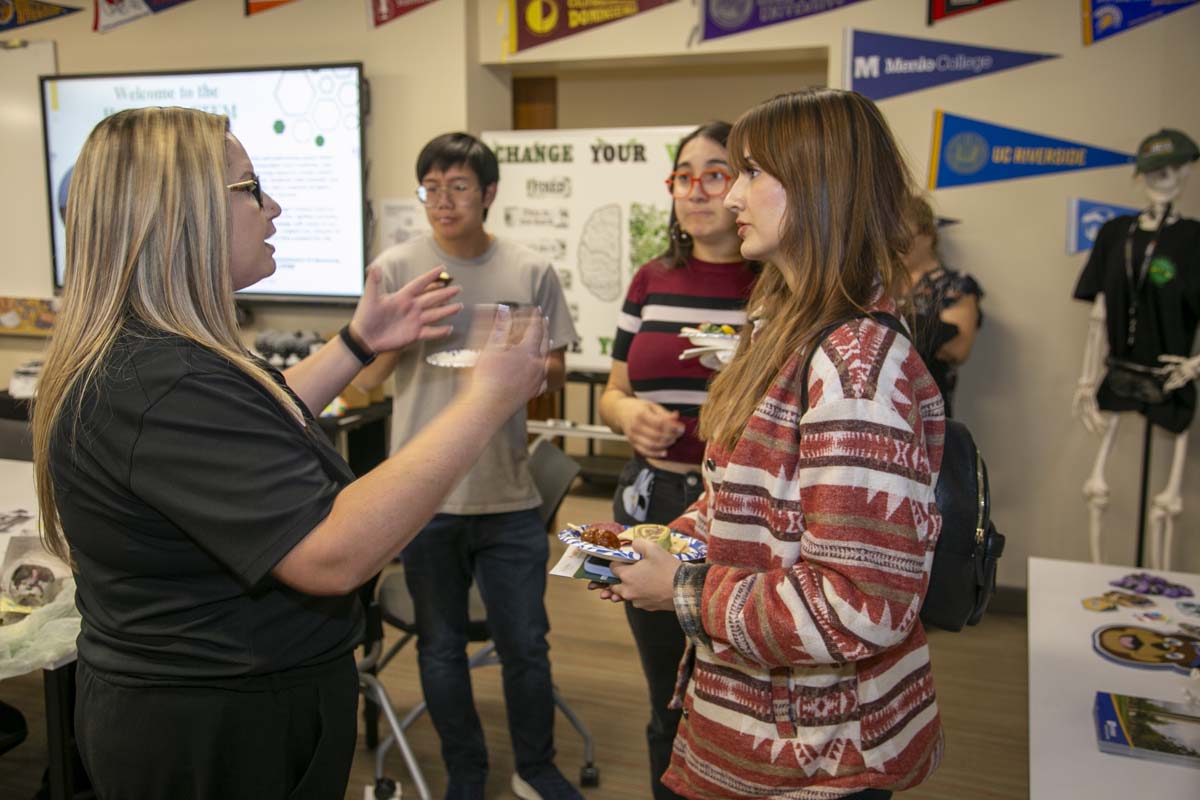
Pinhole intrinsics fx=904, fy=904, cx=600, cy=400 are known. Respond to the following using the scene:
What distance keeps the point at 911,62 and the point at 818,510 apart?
11.1ft

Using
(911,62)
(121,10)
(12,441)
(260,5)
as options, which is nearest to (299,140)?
(260,5)

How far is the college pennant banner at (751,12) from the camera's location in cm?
393

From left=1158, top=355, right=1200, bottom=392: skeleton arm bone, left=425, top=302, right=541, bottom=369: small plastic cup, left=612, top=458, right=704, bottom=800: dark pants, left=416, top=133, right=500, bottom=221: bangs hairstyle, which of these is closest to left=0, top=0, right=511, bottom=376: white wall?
left=416, top=133, right=500, bottom=221: bangs hairstyle

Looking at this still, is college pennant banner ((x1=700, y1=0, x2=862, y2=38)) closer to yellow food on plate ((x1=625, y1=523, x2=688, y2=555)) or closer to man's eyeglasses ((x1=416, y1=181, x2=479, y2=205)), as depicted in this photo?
man's eyeglasses ((x1=416, y1=181, x2=479, y2=205))

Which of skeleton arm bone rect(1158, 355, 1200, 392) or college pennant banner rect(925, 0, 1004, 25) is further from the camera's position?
college pennant banner rect(925, 0, 1004, 25)

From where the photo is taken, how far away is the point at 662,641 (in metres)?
1.92

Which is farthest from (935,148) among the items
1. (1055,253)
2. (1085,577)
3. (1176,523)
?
(1085,577)

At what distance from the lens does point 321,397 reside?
1.60 meters

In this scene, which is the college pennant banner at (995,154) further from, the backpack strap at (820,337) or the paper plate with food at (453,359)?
the backpack strap at (820,337)

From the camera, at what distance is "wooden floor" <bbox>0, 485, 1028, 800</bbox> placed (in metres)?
2.52

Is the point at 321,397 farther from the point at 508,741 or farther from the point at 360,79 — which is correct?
the point at 360,79

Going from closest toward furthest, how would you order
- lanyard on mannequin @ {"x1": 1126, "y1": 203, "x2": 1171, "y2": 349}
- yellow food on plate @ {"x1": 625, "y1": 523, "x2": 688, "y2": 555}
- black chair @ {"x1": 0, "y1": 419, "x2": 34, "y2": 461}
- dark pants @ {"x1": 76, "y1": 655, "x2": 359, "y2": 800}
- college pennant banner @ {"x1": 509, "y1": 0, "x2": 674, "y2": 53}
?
dark pants @ {"x1": 76, "y1": 655, "x2": 359, "y2": 800}, yellow food on plate @ {"x1": 625, "y1": 523, "x2": 688, "y2": 555}, black chair @ {"x1": 0, "y1": 419, "x2": 34, "y2": 461}, lanyard on mannequin @ {"x1": 1126, "y1": 203, "x2": 1171, "y2": 349}, college pennant banner @ {"x1": 509, "y1": 0, "x2": 674, "y2": 53}

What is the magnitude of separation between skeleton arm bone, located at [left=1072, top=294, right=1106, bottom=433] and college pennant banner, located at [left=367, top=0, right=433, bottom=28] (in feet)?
11.0

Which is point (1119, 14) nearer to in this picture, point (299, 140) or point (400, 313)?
point (400, 313)
